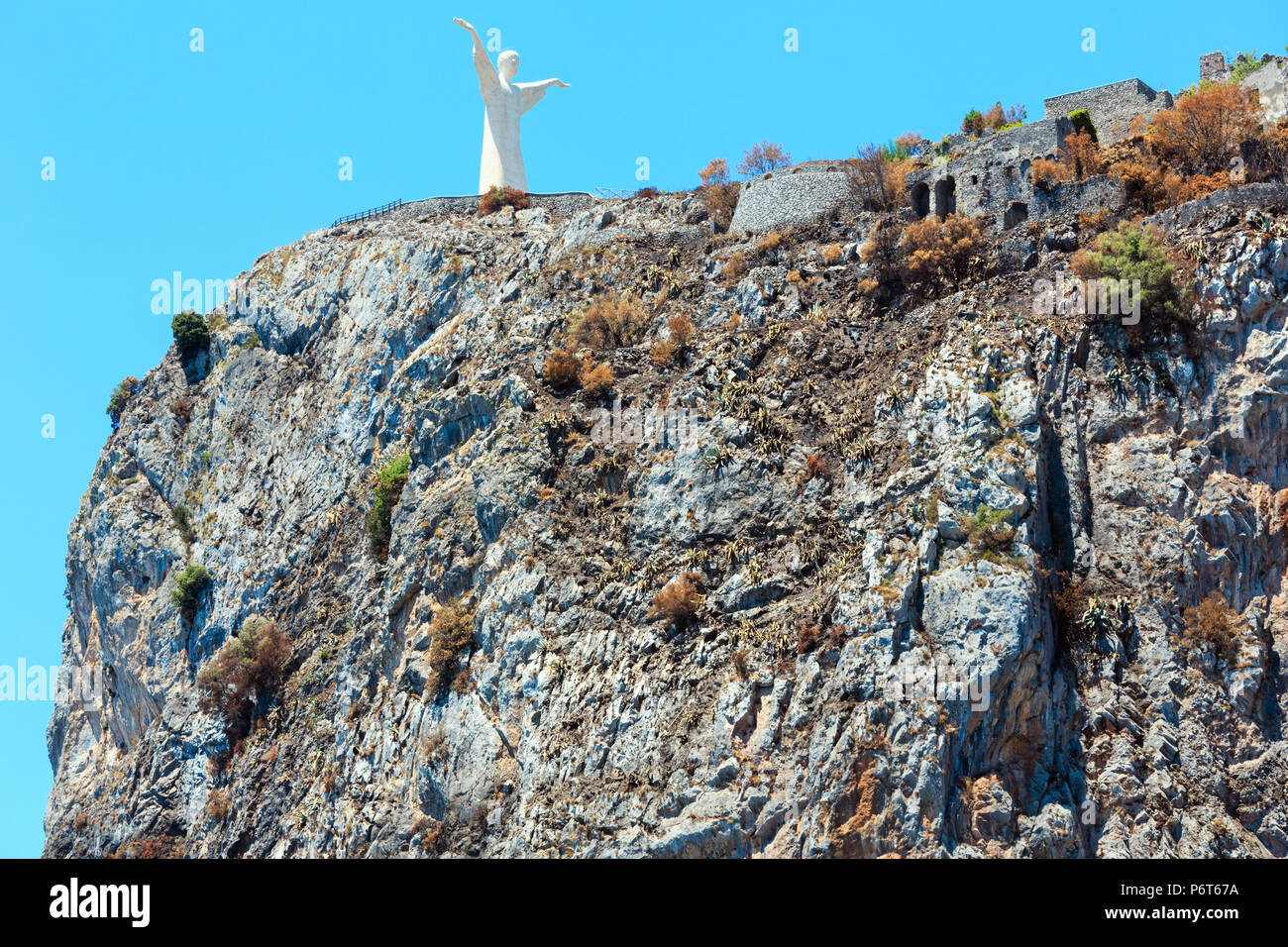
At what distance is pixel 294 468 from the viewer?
64.8 metres

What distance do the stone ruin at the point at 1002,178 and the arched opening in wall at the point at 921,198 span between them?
34 millimetres

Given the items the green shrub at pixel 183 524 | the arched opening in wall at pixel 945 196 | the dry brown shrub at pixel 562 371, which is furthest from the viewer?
the green shrub at pixel 183 524

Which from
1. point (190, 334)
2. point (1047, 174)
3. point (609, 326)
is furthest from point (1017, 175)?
point (190, 334)

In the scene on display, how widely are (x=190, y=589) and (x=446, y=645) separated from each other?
20.0 metres

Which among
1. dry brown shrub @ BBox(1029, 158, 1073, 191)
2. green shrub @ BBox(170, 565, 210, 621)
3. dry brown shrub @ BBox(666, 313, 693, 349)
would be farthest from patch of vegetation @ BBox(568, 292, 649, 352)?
green shrub @ BBox(170, 565, 210, 621)

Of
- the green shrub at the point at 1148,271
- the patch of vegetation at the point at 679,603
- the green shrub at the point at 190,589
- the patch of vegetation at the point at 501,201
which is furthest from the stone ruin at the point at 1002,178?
the green shrub at the point at 190,589

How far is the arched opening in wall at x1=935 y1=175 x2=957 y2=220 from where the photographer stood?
179 feet

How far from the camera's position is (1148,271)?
1807 inches

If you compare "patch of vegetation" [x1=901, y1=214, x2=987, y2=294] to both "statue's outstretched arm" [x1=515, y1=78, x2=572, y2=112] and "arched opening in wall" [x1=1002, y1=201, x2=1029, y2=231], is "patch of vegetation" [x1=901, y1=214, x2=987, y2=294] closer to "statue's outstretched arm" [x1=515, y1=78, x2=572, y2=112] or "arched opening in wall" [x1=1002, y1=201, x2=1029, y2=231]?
"arched opening in wall" [x1=1002, y1=201, x2=1029, y2=231]

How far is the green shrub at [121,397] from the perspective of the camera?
253 ft

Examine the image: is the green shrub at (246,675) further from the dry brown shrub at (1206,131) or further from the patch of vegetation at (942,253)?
the dry brown shrub at (1206,131)

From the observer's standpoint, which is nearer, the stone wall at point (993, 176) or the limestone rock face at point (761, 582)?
the limestone rock face at point (761, 582)

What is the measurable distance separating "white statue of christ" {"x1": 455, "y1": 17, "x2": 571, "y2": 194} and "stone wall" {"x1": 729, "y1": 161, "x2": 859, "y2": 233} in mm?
16106
